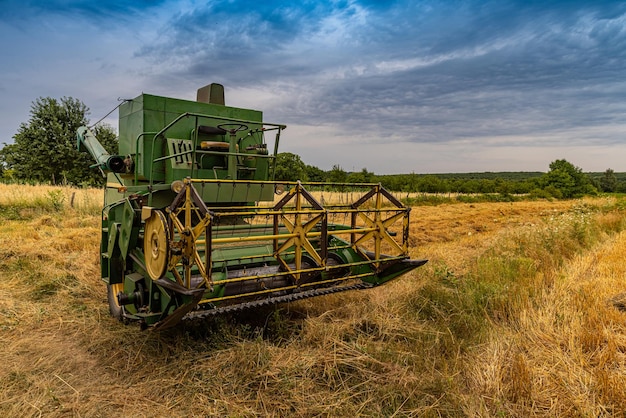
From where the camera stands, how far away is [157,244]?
129 inches

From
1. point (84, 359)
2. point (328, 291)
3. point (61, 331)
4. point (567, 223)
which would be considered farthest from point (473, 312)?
point (567, 223)

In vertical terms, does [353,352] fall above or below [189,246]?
below

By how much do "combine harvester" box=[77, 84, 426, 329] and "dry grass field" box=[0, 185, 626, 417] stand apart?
436 mm

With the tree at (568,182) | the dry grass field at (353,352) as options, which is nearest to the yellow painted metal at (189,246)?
the dry grass field at (353,352)

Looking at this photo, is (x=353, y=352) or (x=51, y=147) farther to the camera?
(x=51, y=147)

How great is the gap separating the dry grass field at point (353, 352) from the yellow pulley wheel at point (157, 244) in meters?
1.02

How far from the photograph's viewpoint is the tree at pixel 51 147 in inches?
1000

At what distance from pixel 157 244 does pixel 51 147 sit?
27.8 metres

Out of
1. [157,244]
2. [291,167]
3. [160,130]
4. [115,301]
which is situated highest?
[291,167]

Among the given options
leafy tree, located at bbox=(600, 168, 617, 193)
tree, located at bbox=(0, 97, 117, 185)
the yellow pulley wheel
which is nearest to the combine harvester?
the yellow pulley wheel

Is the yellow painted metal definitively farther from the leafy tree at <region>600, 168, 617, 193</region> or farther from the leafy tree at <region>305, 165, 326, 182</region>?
the leafy tree at <region>600, 168, 617, 193</region>

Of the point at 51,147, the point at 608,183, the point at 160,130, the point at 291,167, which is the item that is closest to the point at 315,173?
the point at 291,167

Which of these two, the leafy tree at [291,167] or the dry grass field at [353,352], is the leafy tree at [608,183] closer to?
the leafy tree at [291,167]

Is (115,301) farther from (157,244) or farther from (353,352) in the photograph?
(353,352)
